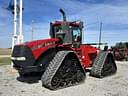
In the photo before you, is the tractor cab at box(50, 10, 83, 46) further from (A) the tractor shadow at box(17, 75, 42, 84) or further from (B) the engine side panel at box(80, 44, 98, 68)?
(A) the tractor shadow at box(17, 75, 42, 84)

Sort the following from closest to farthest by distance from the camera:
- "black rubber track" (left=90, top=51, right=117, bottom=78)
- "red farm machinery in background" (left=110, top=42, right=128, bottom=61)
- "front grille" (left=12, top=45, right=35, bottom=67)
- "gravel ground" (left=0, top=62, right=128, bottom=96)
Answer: "gravel ground" (left=0, top=62, right=128, bottom=96) → "front grille" (left=12, top=45, right=35, bottom=67) → "black rubber track" (left=90, top=51, right=117, bottom=78) → "red farm machinery in background" (left=110, top=42, right=128, bottom=61)

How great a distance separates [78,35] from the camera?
541 inches

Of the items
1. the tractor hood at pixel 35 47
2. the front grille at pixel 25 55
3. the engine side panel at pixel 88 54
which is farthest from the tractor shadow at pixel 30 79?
the engine side panel at pixel 88 54

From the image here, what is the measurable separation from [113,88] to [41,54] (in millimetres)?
3105

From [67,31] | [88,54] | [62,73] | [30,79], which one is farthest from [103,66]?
[30,79]

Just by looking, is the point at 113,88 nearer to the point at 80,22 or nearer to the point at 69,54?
the point at 69,54

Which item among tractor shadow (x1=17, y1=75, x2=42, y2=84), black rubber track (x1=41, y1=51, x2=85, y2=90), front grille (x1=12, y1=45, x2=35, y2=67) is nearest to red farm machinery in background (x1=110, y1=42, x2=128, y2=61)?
tractor shadow (x1=17, y1=75, x2=42, y2=84)

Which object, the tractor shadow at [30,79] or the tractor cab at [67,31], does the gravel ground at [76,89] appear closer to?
the tractor shadow at [30,79]

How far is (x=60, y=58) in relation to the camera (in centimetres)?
1073

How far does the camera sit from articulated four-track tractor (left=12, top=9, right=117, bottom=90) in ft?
34.6

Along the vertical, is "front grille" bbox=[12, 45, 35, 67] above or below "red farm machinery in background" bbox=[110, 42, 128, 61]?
above

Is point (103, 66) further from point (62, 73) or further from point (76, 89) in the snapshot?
point (76, 89)

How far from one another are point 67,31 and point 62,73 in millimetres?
2761

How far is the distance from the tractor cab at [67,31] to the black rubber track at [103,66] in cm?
126
